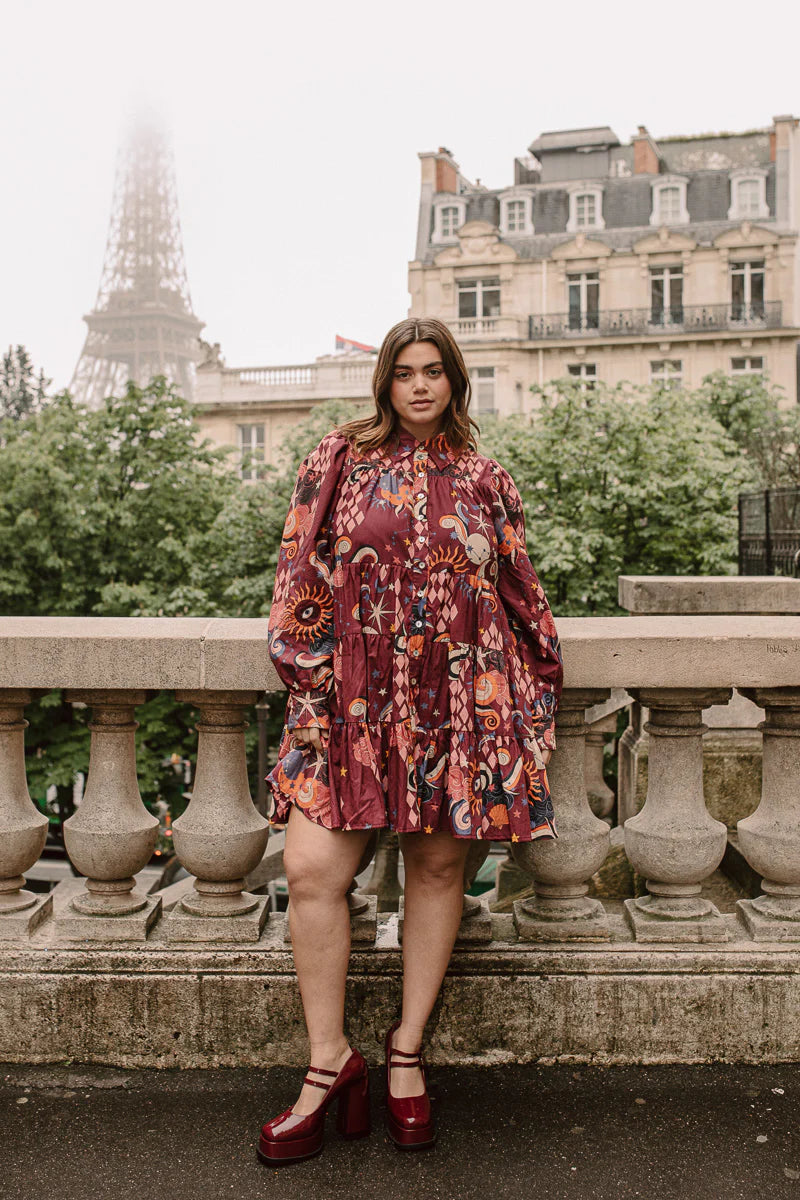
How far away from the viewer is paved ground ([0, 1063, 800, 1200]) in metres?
2.59

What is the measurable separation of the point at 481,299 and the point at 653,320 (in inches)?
289

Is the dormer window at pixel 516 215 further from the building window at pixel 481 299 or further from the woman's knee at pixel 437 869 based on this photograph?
the woman's knee at pixel 437 869

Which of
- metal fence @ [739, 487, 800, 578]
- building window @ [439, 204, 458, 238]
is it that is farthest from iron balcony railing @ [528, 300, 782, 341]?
metal fence @ [739, 487, 800, 578]

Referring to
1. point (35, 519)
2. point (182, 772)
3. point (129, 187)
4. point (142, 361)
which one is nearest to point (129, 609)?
point (35, 519)

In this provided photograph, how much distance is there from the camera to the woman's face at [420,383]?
2982mm

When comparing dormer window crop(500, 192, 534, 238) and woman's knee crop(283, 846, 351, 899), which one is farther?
dormer window crop(500, 192, 534, 238)

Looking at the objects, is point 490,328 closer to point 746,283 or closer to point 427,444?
point 746,283

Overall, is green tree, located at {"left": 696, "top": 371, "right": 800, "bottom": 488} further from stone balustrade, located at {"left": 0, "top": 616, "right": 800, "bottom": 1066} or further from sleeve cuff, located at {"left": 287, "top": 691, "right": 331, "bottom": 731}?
sleeve cuff, located at {"left": 287, "top": 691, "right": 331, "bottom": 731}

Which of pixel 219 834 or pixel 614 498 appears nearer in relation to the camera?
pixel 219 834

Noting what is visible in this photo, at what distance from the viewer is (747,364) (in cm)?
4481

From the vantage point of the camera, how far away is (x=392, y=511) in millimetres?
2893

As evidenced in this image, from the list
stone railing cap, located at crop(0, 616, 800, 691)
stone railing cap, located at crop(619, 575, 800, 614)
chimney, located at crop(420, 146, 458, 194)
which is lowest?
stone railing cap, located at crop(0, 616, 800, 691)

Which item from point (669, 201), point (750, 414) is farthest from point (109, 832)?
point (669, 201)

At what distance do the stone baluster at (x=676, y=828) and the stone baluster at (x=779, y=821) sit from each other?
0.34ft
